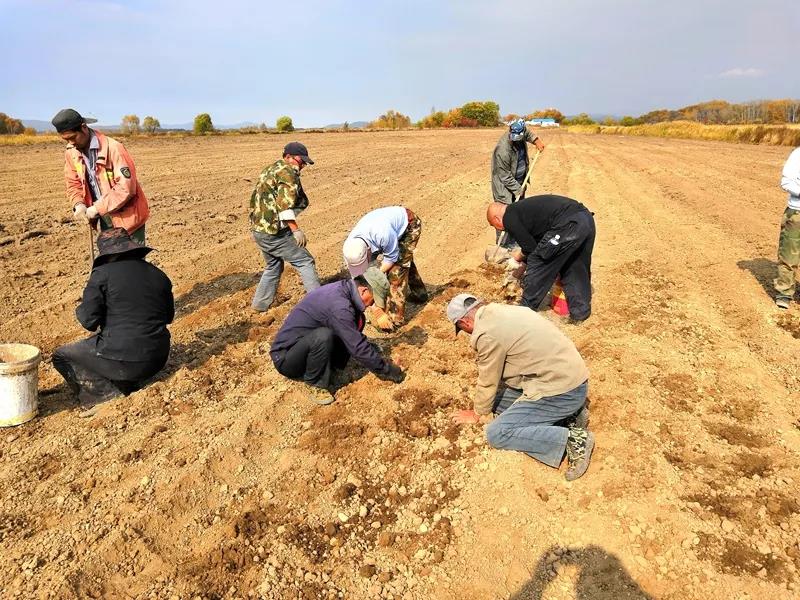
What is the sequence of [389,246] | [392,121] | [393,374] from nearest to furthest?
[393,374] → [389,246] → [392,121]

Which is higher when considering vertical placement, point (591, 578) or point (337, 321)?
point (337, 321)

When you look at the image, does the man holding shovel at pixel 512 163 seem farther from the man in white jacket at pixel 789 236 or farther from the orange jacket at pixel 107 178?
the orange jacket at pixel 107 178

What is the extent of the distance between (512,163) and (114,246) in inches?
176

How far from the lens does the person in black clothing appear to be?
4855 millimetres

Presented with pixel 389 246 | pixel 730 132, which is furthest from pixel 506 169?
pixel 730 132

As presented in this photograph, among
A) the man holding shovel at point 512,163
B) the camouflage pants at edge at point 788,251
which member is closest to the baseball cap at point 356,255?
the man holding shovel at point 512,163

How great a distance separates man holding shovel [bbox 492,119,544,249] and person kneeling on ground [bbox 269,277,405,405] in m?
3.16

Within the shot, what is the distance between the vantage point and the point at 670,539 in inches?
116

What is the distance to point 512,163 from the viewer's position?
6.53 m

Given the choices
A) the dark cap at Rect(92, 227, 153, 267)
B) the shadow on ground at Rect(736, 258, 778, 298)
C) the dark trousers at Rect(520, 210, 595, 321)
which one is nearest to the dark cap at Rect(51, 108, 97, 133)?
the dark cap at Rect(92, 227, 153, 267)

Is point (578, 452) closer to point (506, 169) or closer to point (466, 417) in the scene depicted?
point (466, 417)

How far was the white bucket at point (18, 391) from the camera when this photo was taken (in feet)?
12.2

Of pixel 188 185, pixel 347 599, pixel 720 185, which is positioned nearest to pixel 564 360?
pixel 347 599

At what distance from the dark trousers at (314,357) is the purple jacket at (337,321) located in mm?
48
